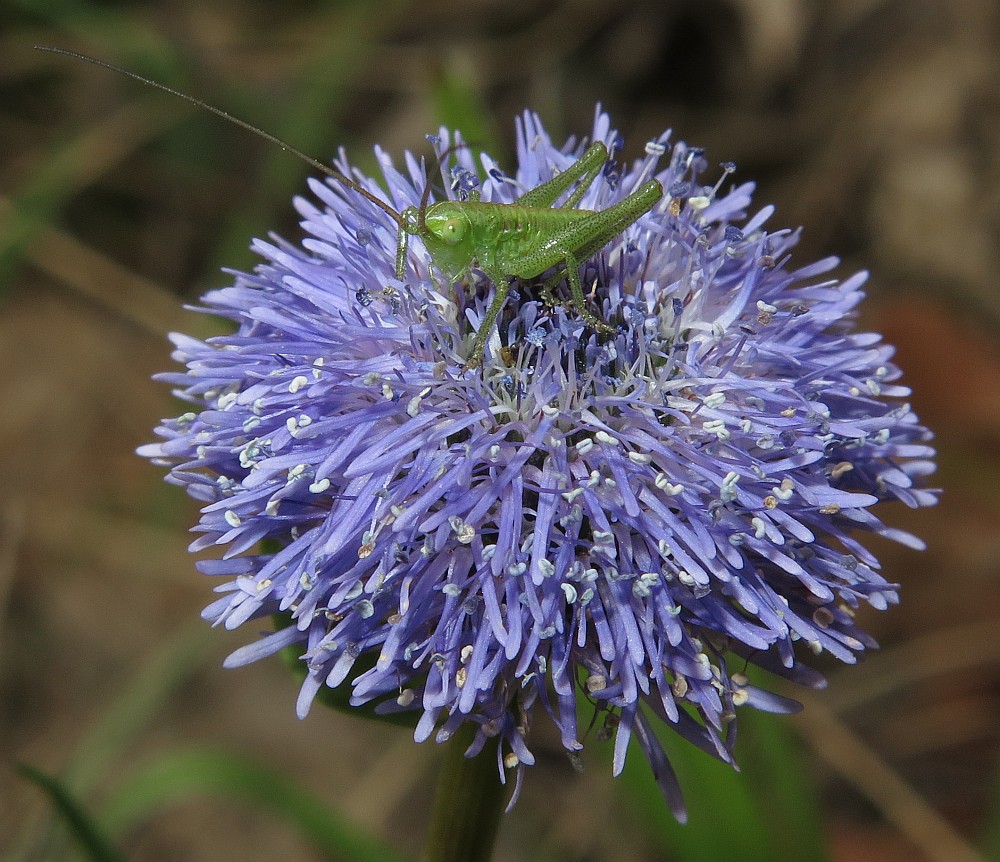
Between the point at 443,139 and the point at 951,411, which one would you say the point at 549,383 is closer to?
the point at 443,139

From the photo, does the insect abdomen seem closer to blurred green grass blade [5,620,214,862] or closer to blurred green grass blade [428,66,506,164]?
blurred green grass blade [428,66,506,164]

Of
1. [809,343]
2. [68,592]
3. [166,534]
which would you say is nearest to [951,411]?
[809,343]

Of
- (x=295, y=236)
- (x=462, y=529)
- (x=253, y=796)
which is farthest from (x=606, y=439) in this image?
(x=295, y=236)

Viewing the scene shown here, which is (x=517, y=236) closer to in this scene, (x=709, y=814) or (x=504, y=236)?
(x=504, y=236)

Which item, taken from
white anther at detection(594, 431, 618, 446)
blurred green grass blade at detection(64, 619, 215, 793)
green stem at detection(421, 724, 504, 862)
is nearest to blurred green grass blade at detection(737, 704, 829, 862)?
green stem at detection(421, 724, 504, 862)

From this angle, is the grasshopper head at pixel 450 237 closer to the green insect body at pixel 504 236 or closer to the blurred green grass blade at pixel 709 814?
the green insect body at pixel 504 236

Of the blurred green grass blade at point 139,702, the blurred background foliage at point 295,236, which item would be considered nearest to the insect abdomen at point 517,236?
the blurred background foliage at point 295,236
